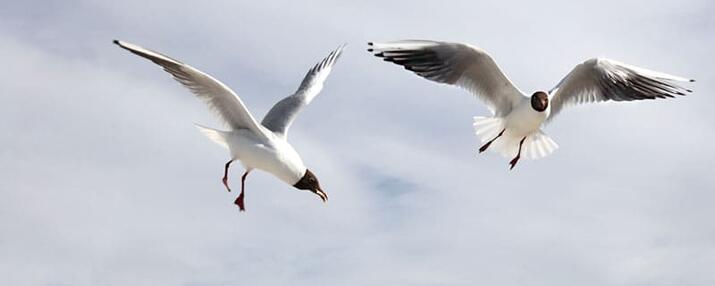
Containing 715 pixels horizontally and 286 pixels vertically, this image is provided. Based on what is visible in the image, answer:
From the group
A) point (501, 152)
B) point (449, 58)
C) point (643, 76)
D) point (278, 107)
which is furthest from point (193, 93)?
point (643, 76)

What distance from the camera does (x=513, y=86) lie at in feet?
43.3

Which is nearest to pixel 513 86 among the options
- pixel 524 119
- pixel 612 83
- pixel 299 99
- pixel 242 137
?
pixel 524 119

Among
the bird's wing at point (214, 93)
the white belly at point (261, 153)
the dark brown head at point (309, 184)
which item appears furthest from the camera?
the dark brown head at point (309, 184)

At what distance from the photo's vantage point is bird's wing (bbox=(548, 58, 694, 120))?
44.4ft

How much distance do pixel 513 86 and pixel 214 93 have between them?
3.40 m

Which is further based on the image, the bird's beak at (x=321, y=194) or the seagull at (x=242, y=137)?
the bird's beak at (x=321, y=194)

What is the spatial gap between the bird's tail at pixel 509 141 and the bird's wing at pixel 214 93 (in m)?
2.81

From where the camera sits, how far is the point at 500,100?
13430 millimetres

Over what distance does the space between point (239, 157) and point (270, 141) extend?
0.33m

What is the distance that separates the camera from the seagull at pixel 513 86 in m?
12.9

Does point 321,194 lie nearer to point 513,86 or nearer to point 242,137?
point 242,137

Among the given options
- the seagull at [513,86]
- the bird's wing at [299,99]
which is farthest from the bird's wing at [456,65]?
the bird's wing at [299,99]

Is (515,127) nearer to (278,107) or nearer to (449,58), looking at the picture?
(449,58)

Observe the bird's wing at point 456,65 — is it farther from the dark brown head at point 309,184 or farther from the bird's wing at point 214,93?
the bird's wing at point 214,93
